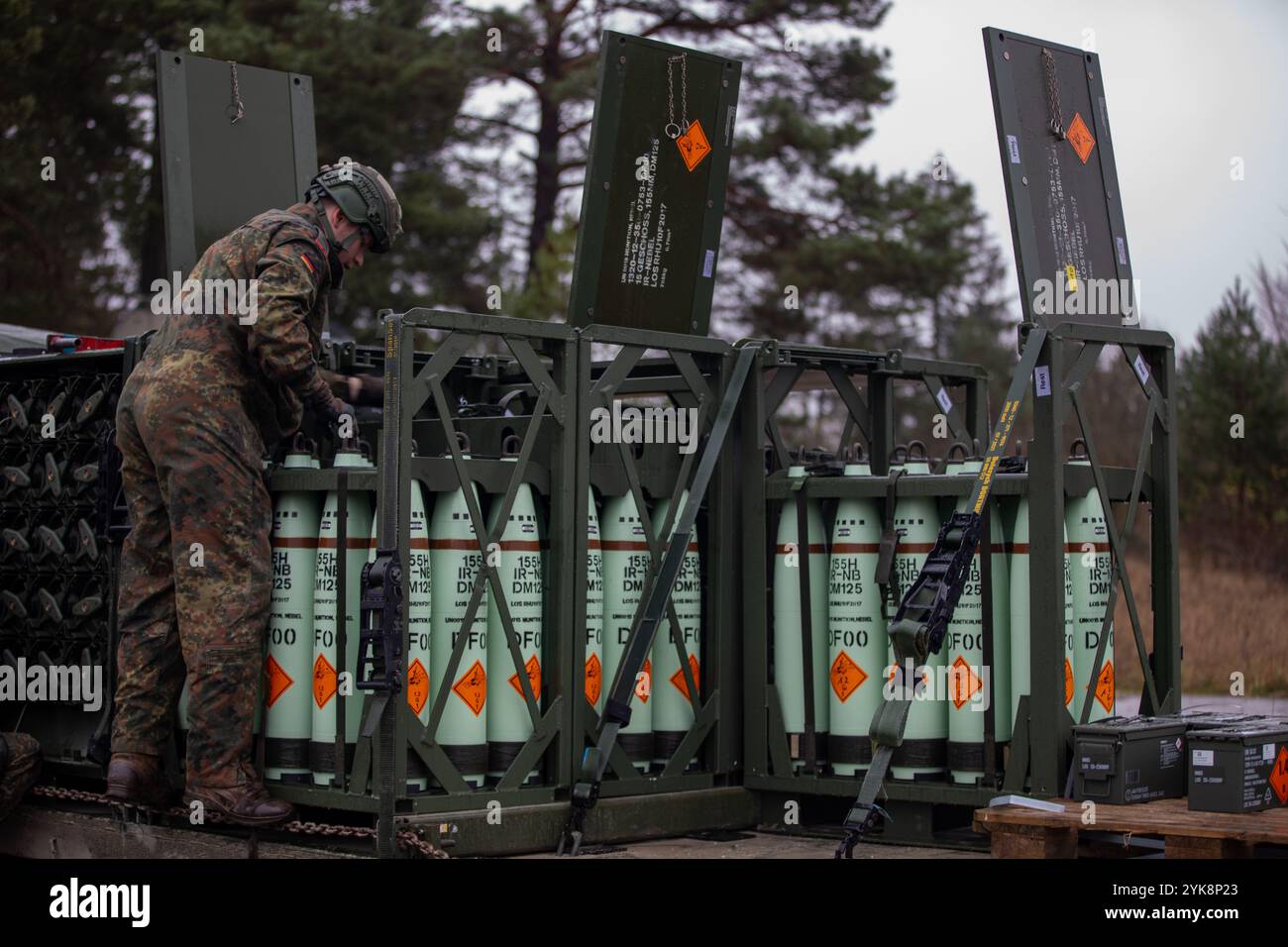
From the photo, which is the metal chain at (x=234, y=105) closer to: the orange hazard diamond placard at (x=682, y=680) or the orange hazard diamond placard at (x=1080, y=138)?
the orange hazard diamond placard at (x=682, y=680)

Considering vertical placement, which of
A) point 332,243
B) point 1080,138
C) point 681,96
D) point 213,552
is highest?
point 681,96

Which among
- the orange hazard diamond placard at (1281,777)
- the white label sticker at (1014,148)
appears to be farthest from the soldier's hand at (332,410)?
the orange hazard diamond placard at (1281,777)

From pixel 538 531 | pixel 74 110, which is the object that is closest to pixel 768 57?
pixel 74 110

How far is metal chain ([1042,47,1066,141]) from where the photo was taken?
7.58 meters

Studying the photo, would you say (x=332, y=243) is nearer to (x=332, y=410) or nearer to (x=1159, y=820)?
(x=332, y=410)

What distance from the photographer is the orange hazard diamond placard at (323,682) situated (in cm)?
708

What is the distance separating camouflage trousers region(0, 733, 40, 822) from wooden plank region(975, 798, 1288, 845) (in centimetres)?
453

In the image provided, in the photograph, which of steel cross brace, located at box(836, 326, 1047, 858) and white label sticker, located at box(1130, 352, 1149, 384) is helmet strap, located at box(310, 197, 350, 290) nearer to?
steel cross brace, located at box(836, 326, 1047, 858)

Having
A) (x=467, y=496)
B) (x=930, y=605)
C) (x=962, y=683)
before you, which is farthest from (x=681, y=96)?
(x=962, y=683)

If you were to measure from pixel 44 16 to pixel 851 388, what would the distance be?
16556 mm

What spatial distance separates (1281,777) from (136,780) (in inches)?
190

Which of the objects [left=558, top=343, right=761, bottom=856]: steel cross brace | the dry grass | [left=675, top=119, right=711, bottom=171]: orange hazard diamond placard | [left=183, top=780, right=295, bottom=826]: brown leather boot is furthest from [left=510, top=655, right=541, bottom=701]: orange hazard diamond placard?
the dry grass

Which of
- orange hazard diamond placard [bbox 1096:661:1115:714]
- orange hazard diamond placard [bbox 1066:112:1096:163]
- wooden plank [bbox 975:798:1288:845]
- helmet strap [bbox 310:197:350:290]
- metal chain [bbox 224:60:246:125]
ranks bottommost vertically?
wooden plank [bbox 975:798:1288:845]

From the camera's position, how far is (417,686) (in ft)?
22.4
